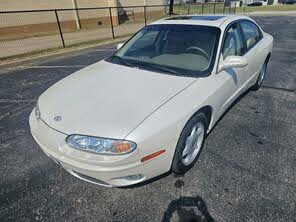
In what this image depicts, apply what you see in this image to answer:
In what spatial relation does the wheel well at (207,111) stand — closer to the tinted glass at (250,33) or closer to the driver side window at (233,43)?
the driver side window at (233,43)

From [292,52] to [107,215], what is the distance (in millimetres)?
9004

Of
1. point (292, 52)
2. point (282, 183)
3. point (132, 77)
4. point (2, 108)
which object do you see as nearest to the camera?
point (282, 183)

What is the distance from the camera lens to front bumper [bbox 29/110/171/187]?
1.86 m

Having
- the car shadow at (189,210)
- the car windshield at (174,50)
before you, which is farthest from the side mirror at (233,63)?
the car shadow at (189,210)

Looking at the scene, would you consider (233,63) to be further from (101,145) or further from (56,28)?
Result: (56,28)

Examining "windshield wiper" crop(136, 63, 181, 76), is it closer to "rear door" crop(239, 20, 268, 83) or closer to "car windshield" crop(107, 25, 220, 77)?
"car windshield" crop(107, 25, 220, 77)

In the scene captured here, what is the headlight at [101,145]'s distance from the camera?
5.98 feet

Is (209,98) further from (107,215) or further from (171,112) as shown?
(107,215)

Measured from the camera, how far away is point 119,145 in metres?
1.82

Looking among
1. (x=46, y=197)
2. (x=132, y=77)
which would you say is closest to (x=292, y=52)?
(x=132, y=77)

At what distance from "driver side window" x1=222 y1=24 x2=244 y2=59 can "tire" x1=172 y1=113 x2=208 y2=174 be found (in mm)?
1037

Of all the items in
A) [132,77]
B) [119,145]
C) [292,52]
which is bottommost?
[292,52]

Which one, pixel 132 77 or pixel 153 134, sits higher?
pixel 132 77

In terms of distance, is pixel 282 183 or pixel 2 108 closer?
pixel 282 183
